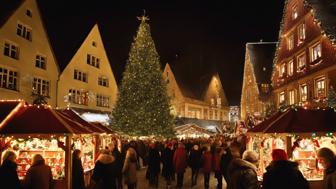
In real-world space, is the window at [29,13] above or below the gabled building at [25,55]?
above

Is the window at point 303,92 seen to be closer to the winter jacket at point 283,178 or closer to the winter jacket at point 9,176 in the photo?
the winter jacket at point 283,178

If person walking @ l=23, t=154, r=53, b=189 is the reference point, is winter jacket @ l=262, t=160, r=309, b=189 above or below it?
above

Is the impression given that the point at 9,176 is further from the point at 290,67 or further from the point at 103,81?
the point at 103,81

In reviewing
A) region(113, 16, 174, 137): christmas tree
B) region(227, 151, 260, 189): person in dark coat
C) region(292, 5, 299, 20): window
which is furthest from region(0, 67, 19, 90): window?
region(227, 151, 260, 189): person in dark coat

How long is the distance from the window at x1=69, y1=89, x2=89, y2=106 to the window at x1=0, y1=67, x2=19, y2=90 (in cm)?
687

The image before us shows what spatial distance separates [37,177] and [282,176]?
5399mm

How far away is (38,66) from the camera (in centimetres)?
3042

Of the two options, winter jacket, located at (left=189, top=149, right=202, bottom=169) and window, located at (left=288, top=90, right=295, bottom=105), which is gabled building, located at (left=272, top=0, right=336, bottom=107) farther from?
winter jacket, located at (left=189, top=149, right=202, bottom=169)

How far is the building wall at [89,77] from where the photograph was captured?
109ft

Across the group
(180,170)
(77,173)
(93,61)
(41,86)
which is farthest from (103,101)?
(77,173)

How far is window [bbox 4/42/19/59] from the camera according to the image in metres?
26.5

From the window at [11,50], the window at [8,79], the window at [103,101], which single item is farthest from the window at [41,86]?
the window at [103,101]

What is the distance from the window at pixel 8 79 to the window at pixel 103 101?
37.8 ft

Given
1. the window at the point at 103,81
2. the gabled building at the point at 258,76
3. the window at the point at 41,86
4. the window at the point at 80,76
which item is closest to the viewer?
the window at the point at 41,86
